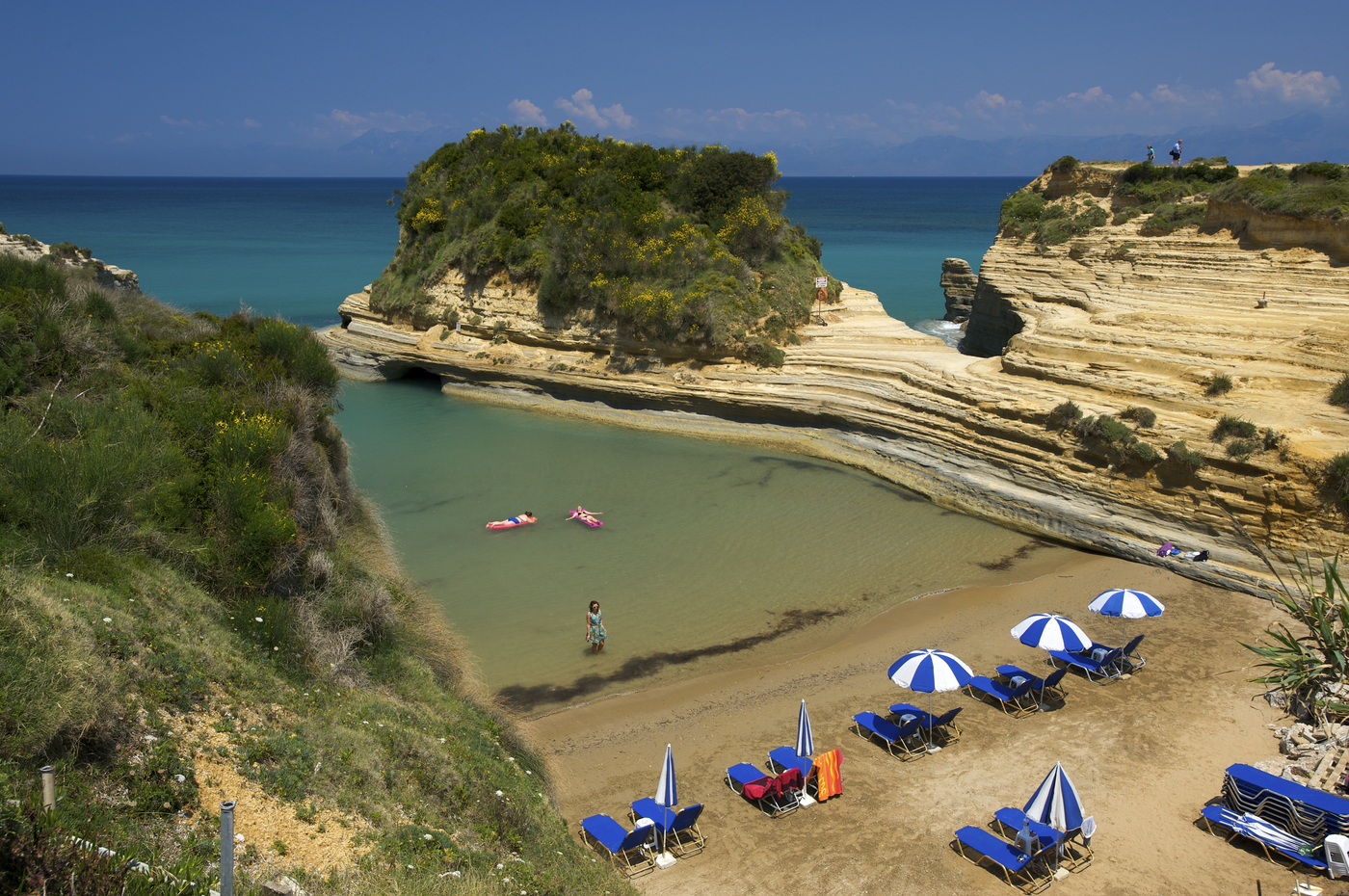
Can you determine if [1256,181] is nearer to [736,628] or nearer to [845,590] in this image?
[845,590]

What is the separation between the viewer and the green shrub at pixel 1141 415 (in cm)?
1548

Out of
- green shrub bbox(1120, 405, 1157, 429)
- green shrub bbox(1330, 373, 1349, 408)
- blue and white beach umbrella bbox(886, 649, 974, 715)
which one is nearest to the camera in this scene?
blue and white beach umbrella bbox(886, 649, 974, 715)

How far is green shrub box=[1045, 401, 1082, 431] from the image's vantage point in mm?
16219

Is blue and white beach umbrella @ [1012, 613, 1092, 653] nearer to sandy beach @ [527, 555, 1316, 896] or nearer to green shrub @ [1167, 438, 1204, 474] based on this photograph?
sandy beach @ [527, 555, 1316, 896]

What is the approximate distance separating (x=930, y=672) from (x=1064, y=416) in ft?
29.0

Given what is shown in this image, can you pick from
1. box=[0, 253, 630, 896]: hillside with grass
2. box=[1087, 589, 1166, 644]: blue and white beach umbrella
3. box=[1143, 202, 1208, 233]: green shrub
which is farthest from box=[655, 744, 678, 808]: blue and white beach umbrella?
box=[1143, 202, 1208, 233]: green shrub

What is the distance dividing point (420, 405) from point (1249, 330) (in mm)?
23112

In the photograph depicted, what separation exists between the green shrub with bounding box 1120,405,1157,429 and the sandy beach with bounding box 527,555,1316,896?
3.50 metres

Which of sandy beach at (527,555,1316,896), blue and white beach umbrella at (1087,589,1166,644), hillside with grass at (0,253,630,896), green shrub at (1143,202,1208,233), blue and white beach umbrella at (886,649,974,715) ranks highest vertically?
green shrub at (1143,202,1208,233)

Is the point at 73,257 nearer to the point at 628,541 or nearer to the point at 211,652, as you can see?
the point at 628,541

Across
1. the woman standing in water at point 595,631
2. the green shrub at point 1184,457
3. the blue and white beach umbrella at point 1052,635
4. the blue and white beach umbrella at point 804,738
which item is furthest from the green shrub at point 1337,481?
the woman standing in water at point 595,631

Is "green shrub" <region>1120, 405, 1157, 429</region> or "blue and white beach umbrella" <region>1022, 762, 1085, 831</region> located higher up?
"green shrub" <region>1120, 405, 1157, 429</region>

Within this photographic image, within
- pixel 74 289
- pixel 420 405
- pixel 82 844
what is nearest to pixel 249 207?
pixel 420 405

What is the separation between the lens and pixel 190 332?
1299cm
